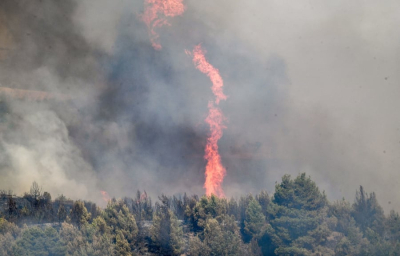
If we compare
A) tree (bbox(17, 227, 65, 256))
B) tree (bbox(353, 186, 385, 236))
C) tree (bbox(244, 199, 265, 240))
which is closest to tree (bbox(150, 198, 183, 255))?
tree (bbox(244, 199, 265, 240))

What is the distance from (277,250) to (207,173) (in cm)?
4717

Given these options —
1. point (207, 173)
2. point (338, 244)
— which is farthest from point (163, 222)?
point (207, 173)

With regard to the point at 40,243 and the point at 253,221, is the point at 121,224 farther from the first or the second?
the point at 253,221

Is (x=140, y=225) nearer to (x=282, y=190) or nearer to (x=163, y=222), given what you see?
(x=163, y=222)

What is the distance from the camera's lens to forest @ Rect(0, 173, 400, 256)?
185 ft

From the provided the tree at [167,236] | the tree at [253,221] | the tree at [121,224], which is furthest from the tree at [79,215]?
the tree at [253,221]

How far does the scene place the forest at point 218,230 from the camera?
56375mm

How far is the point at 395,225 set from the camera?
72.0 metres

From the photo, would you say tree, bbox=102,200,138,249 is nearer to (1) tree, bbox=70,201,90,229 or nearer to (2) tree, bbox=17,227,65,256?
(1) tree, bbox=70,201,90,229

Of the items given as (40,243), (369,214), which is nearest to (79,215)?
(40,243)

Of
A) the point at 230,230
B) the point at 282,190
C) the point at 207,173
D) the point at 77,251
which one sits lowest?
the point at 77,251

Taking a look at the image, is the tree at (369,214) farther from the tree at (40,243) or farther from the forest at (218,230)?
the tree at (40,243)

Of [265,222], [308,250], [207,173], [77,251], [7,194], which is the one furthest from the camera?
[207,173]

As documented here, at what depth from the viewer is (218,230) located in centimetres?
6488
